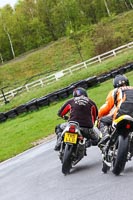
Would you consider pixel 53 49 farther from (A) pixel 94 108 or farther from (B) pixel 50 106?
(A) pixel 94 108

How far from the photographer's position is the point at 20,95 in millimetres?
37094

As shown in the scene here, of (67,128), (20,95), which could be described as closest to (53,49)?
(20,95)

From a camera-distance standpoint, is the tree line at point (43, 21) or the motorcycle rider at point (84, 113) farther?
the tree line at point (43, 21)

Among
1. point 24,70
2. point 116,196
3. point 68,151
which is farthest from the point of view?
point 24,70

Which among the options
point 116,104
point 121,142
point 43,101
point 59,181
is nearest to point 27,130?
point 43,101

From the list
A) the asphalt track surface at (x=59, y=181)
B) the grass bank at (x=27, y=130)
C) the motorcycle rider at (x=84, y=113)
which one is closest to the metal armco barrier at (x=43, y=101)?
the grass bank at (x=27, y=130)

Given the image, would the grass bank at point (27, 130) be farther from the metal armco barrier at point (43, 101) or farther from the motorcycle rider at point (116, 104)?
the motorcycle rider at point (116, 104)

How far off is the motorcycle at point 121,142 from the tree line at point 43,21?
81269 mm

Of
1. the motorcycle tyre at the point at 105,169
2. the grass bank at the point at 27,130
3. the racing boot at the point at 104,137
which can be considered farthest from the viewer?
the grass bank at the point at 27,130

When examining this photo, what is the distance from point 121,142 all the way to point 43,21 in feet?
292

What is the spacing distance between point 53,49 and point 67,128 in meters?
60.5

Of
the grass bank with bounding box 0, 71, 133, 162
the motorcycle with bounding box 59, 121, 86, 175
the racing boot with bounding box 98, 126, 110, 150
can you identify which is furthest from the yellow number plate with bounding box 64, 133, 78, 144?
the grass bank with bounding box 0, 71, 133, 162

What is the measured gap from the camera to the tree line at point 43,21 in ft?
299

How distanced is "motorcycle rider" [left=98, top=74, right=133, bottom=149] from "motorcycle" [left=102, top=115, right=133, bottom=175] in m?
0.24
